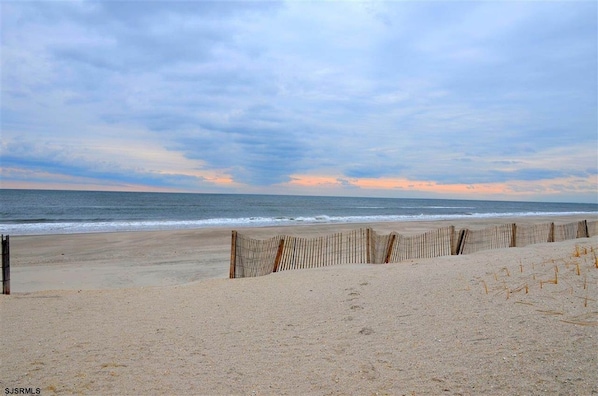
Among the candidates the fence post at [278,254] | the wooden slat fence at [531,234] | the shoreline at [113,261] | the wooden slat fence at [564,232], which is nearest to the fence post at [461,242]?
the wooden slat fence at [531,234]

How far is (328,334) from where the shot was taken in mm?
5375

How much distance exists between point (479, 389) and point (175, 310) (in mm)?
5005

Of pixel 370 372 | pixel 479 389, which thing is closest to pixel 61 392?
pixel 370 372

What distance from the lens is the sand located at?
3967mm

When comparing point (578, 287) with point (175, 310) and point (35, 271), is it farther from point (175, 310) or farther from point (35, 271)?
point (35, 271)

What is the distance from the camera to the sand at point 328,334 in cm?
397

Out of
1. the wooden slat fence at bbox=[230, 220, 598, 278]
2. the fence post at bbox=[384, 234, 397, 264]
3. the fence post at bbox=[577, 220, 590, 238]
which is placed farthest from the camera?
the fence post at bbox=[577, 220, 590, 238]

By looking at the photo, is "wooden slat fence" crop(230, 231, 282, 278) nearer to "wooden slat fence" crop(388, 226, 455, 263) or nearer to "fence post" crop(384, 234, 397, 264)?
"fence post" crop(384, 234, 397, 264)

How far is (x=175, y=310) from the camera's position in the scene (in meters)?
6.91

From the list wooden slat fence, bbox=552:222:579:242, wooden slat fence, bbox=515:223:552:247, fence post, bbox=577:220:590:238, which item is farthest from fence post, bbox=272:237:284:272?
fence post, bbox=577:220:590:238

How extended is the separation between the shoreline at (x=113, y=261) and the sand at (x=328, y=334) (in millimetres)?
2591

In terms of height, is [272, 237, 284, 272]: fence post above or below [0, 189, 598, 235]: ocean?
below

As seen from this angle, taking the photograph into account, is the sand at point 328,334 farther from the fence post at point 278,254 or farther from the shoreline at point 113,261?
the shoreline at point 113,261

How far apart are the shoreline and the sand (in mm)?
2591
